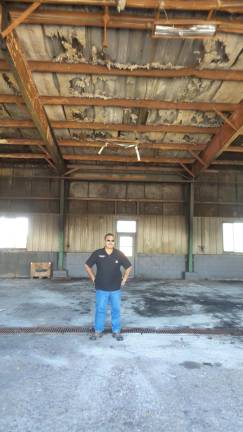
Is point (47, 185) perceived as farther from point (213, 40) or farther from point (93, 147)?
point (213, 40)

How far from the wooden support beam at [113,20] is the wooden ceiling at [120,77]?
0.05 feet

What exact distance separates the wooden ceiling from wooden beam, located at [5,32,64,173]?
17 millimetres

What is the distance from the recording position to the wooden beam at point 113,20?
437 cm

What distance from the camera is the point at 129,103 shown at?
22.2ft

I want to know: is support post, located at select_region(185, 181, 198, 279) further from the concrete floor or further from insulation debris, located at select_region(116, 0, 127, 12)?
insulation debris, located at select_region(116, 0, 127, 12)

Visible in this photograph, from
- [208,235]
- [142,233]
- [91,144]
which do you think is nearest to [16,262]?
[142,233]

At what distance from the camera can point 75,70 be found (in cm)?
563

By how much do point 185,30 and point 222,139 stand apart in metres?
4.01

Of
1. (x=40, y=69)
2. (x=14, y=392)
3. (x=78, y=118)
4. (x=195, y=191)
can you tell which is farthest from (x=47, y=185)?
(x=14, y=392)

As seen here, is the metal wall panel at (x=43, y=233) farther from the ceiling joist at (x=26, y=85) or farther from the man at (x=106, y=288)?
the man at (x=106, y=288)

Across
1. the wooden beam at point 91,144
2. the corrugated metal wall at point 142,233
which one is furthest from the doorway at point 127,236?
the wooden beam at point 91,144

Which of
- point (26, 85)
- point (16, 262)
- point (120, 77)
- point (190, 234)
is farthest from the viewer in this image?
point (190, 234)

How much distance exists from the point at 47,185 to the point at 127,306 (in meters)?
6.95

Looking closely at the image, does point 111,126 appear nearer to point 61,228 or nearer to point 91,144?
point 91,144
